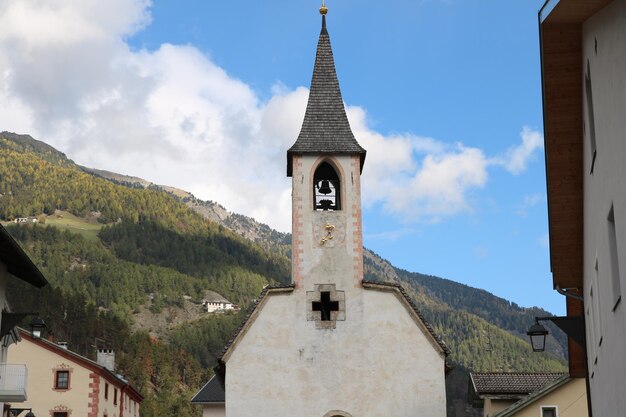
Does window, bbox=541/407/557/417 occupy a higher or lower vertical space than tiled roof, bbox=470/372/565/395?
lower

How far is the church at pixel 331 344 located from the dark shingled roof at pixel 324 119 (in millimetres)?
1692

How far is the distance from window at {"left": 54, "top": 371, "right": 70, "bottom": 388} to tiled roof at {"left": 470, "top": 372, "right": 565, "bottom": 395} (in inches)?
1187

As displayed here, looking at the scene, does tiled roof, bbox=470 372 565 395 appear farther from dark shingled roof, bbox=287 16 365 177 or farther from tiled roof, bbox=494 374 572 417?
dark shingled roof, bbox=287 16 365 177

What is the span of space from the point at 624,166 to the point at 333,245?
21748 mm

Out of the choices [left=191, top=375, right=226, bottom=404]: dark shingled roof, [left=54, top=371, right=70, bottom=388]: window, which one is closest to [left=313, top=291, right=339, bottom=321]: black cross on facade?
[left=191, top=375, right=226, bottom=404]: dark shingled roof

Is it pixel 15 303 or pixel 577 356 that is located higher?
pixel 15 303

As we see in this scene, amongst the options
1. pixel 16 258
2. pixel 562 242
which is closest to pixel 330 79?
pixel 16 258

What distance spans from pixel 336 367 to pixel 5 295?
34.6ft

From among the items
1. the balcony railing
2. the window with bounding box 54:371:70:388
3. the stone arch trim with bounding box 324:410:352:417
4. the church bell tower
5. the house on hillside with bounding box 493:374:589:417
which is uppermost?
the church bell tower

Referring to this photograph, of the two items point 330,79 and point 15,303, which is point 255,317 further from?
point 15,303

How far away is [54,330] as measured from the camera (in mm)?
120375

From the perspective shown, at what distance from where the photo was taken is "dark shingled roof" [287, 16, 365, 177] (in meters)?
33.4

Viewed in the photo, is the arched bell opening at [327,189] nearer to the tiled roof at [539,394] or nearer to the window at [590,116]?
the tiled roof at [539,394]

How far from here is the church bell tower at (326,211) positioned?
31.7 metres
